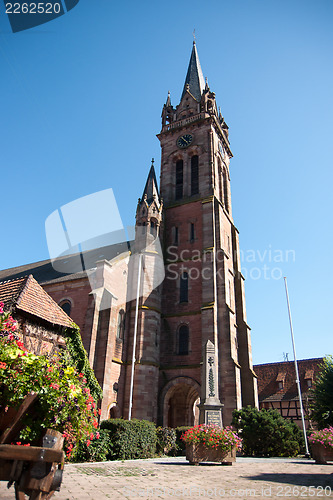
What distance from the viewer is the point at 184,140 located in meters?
35.1

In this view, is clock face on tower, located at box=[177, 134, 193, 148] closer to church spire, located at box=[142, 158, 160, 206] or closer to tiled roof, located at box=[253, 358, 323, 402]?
church spire, located at box=[142, 158, 160, 206]

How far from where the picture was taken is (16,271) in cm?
3675

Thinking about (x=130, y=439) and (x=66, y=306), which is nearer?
(x=130, y=439)

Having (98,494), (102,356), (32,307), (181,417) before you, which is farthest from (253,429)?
(98,494)

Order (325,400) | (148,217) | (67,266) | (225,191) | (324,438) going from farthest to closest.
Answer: (225,191) < (67,266) < (148,217) < (325,400) < (324,438)

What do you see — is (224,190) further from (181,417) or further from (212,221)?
(181,417)

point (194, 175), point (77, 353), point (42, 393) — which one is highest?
point (194, 175)

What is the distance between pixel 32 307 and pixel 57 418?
9353mm

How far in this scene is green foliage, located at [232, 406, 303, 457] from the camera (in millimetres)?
19188

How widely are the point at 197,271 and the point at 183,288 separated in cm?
175

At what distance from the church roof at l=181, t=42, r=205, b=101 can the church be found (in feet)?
22.8

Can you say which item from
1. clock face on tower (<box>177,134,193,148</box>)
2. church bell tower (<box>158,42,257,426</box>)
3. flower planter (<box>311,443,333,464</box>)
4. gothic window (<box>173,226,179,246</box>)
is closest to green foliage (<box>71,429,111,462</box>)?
flower planter (<box>311,443,333,464</box>)

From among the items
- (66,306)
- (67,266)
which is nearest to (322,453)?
(66,306)

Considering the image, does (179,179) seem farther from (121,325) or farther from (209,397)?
(209,397)
